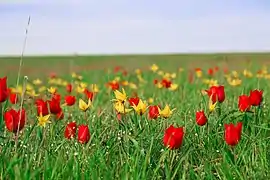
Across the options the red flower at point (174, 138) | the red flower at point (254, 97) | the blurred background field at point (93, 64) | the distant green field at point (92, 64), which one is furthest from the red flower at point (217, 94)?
the distant green field at point (92, 64)

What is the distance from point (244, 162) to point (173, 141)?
0.43 meters

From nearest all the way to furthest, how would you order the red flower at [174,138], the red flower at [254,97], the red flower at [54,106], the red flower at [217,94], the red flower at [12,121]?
the red flower at [174,138] < the red flower at [12,121] < the red flower at [54,106] < the red flower at [254,97] < the red flower at [217,94]

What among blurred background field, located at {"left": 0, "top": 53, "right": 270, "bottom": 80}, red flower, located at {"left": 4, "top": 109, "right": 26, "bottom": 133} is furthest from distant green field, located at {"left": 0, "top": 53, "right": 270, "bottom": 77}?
red flower, located at {"left": 4, "top": 109, "right": 26, "bottom": 133}

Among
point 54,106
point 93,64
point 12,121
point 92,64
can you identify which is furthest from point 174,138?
point 93,64

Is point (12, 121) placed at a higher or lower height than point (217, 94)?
lower

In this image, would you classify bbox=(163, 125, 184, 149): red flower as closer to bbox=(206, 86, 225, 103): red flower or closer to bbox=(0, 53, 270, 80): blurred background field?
bbox=(206, 86, 225, 103): red flower

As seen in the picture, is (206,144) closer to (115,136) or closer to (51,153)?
(115,136)

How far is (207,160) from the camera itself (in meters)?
2.93

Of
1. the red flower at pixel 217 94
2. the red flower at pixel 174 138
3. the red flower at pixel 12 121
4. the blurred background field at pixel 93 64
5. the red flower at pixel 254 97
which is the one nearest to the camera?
the red flower at pixel 174 138

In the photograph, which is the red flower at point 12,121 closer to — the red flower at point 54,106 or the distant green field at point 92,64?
the red flower at point 54,106

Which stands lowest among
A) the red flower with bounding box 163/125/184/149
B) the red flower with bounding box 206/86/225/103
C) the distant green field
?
the distant green field

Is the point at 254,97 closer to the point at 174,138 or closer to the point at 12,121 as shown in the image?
the point at 174,138

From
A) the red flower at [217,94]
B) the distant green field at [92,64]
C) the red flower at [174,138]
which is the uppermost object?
the red flower at [217,94]

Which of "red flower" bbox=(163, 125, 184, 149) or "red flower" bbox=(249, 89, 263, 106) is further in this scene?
Result: "red flower" bbox=(249, 89, 263, 106)
